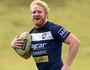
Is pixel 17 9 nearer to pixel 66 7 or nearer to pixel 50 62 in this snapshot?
pixel 66 7

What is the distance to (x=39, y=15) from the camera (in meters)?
6.40

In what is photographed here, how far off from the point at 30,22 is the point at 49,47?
38.5 feet

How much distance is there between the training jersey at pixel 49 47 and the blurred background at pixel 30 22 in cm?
712

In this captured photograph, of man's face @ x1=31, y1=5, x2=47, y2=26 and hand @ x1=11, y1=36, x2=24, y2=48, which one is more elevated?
man's face @ x1=31, y1=5, x2=47, y2=26

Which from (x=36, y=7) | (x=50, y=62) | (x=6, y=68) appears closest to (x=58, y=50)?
(x=50, y=62)

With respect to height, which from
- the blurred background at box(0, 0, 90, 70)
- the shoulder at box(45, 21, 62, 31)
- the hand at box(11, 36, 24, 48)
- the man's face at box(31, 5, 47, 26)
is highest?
the man's face at box(31, 5, 47, 26)

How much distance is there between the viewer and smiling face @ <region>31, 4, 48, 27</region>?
6398mm

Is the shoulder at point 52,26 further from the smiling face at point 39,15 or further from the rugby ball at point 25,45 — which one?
the rugby ball at point 25,45

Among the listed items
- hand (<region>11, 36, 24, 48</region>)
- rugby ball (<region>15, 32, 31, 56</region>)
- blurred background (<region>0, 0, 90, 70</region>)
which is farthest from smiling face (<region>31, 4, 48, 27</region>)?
blurred background (<region>0, 0, 90, 70</region>)

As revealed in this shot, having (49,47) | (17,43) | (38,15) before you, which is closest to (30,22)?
(17,43)

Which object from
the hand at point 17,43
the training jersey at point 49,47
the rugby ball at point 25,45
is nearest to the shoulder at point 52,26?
the training jersey at point 49,47

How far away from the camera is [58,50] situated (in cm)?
632

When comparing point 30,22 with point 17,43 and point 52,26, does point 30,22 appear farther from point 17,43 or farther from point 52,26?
point 52,26

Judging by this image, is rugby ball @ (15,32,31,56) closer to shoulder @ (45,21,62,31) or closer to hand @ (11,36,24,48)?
hand @ (11,36,24,48)
